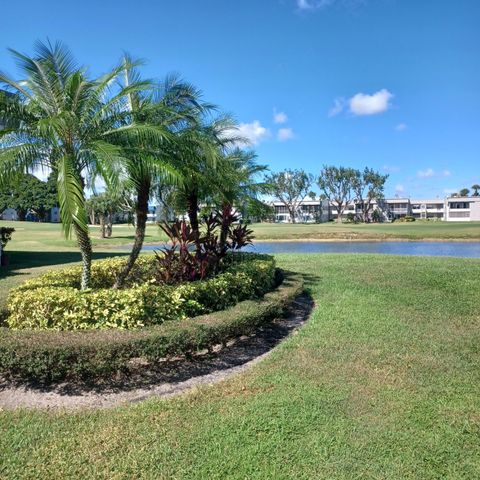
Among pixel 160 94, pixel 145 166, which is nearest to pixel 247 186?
pixel 160 94

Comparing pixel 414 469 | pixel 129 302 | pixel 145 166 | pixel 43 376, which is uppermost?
pixel 145 166

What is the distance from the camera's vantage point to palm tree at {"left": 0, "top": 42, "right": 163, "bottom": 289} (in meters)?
5.63

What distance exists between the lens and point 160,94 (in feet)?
26.1

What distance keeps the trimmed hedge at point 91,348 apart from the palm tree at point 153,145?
186cm

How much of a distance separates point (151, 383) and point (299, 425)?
6.28 feet

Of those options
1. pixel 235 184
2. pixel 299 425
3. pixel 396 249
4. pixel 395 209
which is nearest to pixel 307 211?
pixel 395 209

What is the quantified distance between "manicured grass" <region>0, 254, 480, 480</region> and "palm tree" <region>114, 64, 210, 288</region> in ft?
9.11

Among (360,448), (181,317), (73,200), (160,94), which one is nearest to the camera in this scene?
(360,448)

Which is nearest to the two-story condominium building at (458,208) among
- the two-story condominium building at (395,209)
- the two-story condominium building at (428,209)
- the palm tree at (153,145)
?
the two-story condominium building at (395,209)

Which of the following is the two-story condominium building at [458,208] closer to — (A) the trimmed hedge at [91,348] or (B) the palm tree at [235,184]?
(B) the palm tree at [235,184]

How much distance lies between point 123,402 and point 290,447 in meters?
1.85

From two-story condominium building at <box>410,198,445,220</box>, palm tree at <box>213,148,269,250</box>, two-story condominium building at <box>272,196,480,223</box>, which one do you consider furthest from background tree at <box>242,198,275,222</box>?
two-story condominium building at <box>410,198,445,220</box>

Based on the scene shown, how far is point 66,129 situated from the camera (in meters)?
5.94

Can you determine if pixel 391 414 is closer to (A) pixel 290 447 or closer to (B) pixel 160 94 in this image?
(A) pixel 290 447
